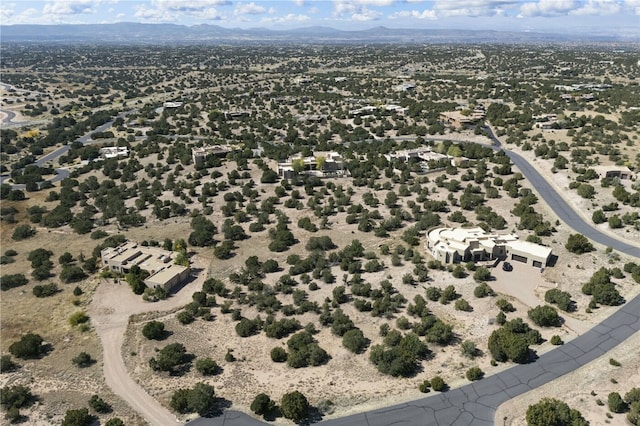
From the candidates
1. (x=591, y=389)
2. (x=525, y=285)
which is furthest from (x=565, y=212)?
(x=591, y=389)

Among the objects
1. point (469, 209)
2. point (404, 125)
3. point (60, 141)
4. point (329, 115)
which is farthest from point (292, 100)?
point (469, 209)

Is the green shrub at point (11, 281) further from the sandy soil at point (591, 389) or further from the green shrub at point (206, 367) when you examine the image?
the sandy soil at point (591, 389)

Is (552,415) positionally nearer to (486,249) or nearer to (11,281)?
(486,249)

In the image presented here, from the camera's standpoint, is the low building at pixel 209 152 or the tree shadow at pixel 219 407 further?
the low building at pixel 209 152

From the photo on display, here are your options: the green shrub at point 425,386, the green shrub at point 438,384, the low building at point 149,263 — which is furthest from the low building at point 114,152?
the green shrub at point 438,384

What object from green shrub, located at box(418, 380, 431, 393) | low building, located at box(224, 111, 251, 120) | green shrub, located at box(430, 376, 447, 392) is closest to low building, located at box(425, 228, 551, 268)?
green shrub, located at box(430, 376, 447, 392)

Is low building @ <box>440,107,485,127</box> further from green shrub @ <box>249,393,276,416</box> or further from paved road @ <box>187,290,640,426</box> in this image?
green shrub @ <box>249,393,276,416</box>
